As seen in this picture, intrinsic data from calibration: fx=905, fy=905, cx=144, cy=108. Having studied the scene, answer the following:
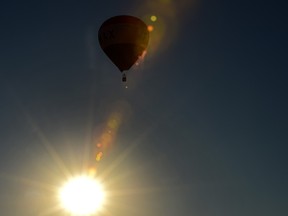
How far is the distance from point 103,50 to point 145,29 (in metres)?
5.15

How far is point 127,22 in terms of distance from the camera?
317 feet

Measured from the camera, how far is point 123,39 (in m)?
Answer: 96.6

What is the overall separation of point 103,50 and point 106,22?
319 centimetres

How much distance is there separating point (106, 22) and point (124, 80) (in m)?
7.46

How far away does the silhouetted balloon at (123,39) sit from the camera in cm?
9656

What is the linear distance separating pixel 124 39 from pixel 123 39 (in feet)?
0.40

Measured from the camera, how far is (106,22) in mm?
97375

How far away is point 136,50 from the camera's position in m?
97.7

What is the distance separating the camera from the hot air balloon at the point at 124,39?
96.6 meters

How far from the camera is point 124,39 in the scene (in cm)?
9662

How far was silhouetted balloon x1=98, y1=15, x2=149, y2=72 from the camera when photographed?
317 feet

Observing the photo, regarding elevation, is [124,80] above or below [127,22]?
below

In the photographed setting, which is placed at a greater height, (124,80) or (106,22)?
(106,22)

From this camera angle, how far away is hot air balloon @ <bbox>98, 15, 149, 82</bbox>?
96.6m
